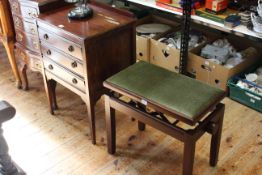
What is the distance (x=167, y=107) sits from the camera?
1547 millimetres

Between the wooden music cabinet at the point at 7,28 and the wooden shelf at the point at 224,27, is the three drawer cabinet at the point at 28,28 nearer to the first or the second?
the wooden music cabinet at the point at 7,28

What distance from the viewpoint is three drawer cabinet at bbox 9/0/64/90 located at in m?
2.06

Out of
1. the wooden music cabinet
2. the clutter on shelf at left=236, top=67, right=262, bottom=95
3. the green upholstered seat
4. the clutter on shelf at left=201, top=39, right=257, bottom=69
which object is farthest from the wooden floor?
the green upholstered seat

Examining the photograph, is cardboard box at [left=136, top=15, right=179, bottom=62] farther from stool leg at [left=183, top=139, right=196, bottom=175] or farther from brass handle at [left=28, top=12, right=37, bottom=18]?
stool leg at [left=183, top=139, right=196, bottom=175]

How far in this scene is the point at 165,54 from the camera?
266 centimetres

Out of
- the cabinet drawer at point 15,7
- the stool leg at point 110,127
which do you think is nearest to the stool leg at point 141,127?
the stool leg at point 110,127

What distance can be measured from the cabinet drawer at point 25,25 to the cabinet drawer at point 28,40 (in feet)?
0.10

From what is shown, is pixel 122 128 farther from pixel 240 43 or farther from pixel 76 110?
pixel 240 43

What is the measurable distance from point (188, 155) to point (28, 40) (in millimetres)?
1310

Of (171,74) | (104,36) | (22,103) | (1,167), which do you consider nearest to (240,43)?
(171,74)

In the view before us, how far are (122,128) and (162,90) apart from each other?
67 cm

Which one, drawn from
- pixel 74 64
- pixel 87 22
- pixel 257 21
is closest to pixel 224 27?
pixel 257 21

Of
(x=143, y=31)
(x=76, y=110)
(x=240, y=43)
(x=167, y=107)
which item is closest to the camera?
(x=167, y=107)

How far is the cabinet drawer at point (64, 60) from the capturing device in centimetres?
187
